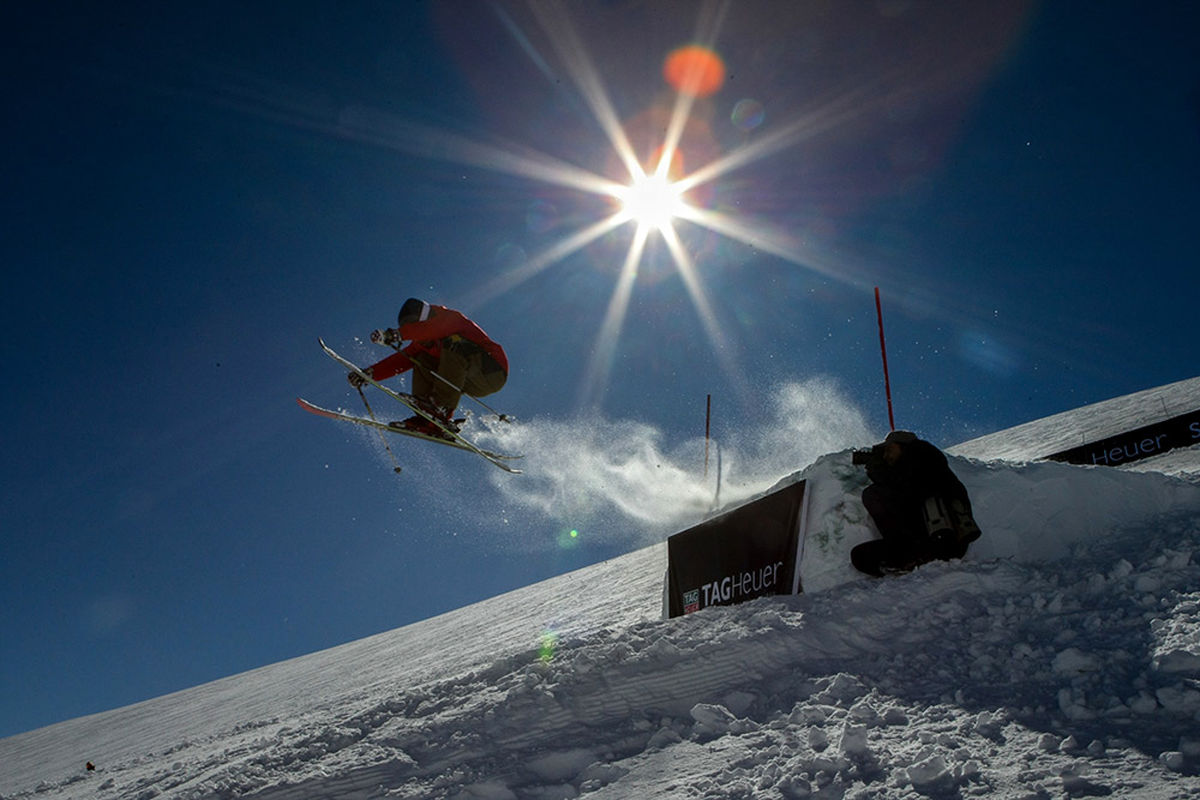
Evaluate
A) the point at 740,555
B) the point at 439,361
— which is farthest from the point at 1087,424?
the point at 439,361

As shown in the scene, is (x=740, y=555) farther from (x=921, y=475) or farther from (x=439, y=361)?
(x=439, y=361)

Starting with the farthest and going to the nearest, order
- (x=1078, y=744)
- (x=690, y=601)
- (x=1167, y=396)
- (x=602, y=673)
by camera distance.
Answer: (x=1167, y=396) → (x=690, y=601) → (x=602, y=673) → (x=1078, y=744)

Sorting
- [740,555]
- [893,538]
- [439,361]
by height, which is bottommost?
[893,538]

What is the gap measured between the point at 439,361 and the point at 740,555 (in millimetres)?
5676

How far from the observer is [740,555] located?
6.51 meters

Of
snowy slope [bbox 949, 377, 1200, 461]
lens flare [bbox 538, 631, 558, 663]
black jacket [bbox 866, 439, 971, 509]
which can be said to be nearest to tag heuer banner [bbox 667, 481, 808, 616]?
black jacket [bbox 866, 439, 971, 509]

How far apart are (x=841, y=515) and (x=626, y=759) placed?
322 centimetres

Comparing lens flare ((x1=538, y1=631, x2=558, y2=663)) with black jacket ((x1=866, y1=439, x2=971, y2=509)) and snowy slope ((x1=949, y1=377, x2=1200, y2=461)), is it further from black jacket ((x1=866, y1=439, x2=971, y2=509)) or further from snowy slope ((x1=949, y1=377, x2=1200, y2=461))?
A: snowy slope ((x1=949, y1=377, x2=1200, y2=461))

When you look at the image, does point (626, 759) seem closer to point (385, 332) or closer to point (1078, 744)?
point (1078, 744)

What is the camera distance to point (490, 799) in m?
3.26

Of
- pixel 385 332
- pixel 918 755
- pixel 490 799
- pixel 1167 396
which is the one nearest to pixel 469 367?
pixel 385 332

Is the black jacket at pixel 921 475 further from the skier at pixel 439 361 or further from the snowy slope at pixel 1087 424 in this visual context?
A: the snowy slope at pixel 1087 424

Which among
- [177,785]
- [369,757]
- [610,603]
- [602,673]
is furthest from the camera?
[610,603]

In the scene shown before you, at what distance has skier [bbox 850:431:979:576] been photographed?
4980mm
